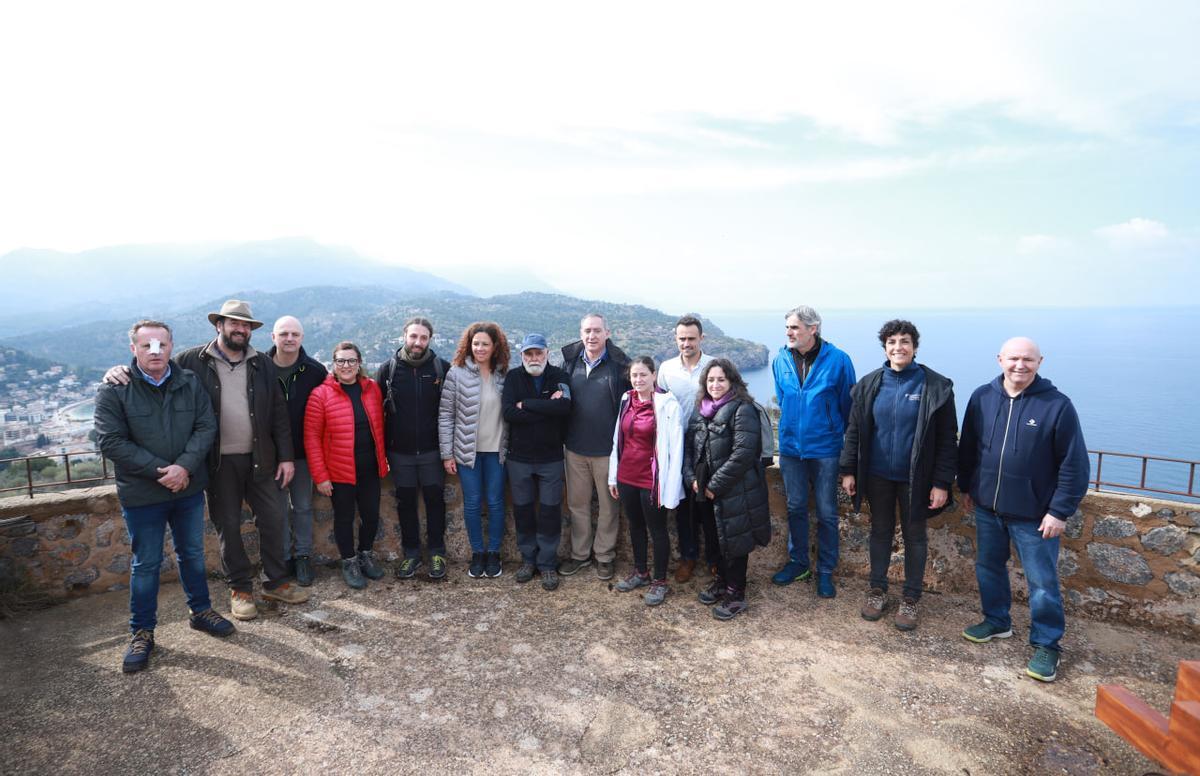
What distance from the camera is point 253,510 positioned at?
13.9 feet

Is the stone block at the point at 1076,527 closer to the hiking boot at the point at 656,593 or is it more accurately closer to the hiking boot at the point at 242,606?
the hiking boot at the point at 656,593

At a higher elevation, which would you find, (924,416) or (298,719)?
(924,416)

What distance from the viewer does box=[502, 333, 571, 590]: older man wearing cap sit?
4.39 meters

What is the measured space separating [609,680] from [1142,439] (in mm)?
73743

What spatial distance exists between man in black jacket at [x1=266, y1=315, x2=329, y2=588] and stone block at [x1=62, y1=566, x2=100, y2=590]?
1.26m

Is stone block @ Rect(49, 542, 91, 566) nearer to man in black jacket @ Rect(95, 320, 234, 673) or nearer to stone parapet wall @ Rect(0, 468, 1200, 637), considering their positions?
stone parapet wall @ Rect(0, 468, 1200, 637)

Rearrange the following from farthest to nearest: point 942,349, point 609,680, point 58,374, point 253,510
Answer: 1. point 942,349
2. point 58,374
3. point 253,510
4. point 609,680

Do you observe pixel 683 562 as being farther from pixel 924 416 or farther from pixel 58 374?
pixel 58 374

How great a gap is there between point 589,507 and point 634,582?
0.63 metres

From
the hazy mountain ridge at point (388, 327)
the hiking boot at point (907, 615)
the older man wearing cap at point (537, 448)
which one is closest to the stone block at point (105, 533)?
the older man wearing cap at point (537, 448)

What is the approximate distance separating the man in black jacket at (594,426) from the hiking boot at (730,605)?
874mm

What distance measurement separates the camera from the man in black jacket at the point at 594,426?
4.45 meters

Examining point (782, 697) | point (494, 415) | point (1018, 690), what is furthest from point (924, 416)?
point (494, 415)

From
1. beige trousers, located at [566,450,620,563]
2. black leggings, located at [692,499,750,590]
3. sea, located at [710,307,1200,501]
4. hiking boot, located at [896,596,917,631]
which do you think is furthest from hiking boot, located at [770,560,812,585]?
sea, located at [710,307,1200,501]
